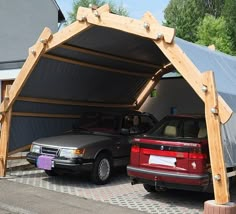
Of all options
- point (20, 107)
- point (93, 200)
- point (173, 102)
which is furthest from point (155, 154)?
point (173, 102)

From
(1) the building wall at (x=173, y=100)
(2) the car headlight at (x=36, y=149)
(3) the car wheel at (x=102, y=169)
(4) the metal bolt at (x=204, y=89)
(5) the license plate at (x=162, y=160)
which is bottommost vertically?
(3) the car wheel at (x=102, y=169)

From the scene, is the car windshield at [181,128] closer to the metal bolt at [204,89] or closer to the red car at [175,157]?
the red car at [175,157]

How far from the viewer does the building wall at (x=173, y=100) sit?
1549 cm

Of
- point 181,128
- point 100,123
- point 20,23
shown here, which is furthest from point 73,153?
point 20,23

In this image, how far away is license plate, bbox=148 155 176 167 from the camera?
7969 mm

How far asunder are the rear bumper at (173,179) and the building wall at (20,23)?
16.7 m

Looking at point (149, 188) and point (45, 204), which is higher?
point (149, 188)

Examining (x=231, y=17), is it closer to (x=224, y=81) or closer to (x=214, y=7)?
(x=214, y=7)

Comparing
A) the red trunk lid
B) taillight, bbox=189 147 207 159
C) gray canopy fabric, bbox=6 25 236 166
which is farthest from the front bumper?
taillight, bbox=189 147 207 159

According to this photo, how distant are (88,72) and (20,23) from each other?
49.2 feet

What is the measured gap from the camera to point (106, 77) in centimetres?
1351

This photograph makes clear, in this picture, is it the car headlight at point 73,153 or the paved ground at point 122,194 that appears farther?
the car headlight at point 73,153

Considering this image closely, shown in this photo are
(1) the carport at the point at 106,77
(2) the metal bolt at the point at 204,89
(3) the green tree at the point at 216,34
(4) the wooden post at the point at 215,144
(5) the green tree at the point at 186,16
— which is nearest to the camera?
(4) the wooden post at the point at 215,144

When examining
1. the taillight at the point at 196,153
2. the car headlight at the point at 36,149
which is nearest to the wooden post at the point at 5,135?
the car headlight at the point at 36,149
